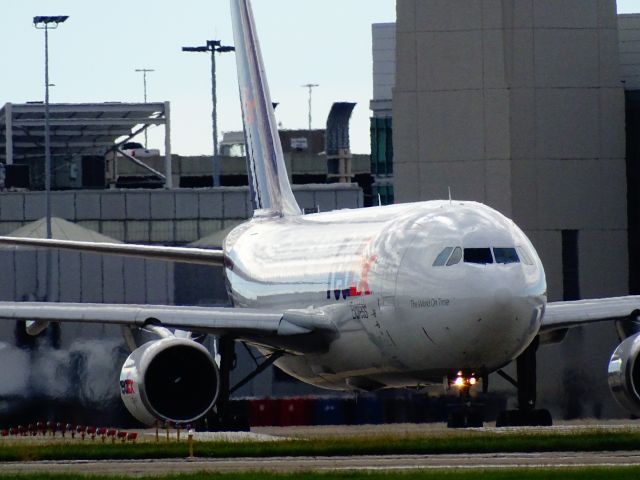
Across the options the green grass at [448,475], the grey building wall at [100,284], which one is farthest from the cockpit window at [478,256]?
the grey building wall at [100,284]

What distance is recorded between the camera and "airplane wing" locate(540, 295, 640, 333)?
118 ft

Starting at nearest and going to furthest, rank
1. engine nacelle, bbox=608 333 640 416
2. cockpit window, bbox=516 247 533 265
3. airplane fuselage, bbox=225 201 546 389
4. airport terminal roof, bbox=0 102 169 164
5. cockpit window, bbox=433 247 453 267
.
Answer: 1. airplane fuselage, bbox=225 201 546 389
2. cockpit window, bbox=433 247 453 267
3. cockpit window, bbox=516 247 533 265
4. engine nacelle, bbox=608 333 640 416
5. airport terminal roof, bbox=0 102 169 164

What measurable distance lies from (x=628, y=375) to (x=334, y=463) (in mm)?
11286

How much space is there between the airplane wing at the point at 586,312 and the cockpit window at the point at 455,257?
4617 millimetres

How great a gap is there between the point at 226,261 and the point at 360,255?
8499 mm

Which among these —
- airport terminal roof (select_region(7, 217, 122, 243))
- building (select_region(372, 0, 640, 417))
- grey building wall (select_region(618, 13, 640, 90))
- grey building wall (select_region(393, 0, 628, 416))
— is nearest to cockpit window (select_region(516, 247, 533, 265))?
building (select_region(372, 0, 640, 417))

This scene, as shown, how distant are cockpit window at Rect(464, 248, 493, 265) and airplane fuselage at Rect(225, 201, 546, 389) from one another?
0.02 m

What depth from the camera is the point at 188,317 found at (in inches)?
1422

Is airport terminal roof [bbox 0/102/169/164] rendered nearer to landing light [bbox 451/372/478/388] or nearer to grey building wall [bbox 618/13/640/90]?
grey building wall [bbox 618/13/640/90]

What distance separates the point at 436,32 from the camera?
186ft

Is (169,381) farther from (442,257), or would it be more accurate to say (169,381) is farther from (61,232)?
(61,232)

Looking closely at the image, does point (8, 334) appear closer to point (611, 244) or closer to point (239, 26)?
point (239, 26)

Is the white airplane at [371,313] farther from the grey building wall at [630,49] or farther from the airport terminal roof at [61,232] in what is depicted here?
the airport terminal roof at [61,232]

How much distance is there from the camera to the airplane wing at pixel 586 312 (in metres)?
35.8
